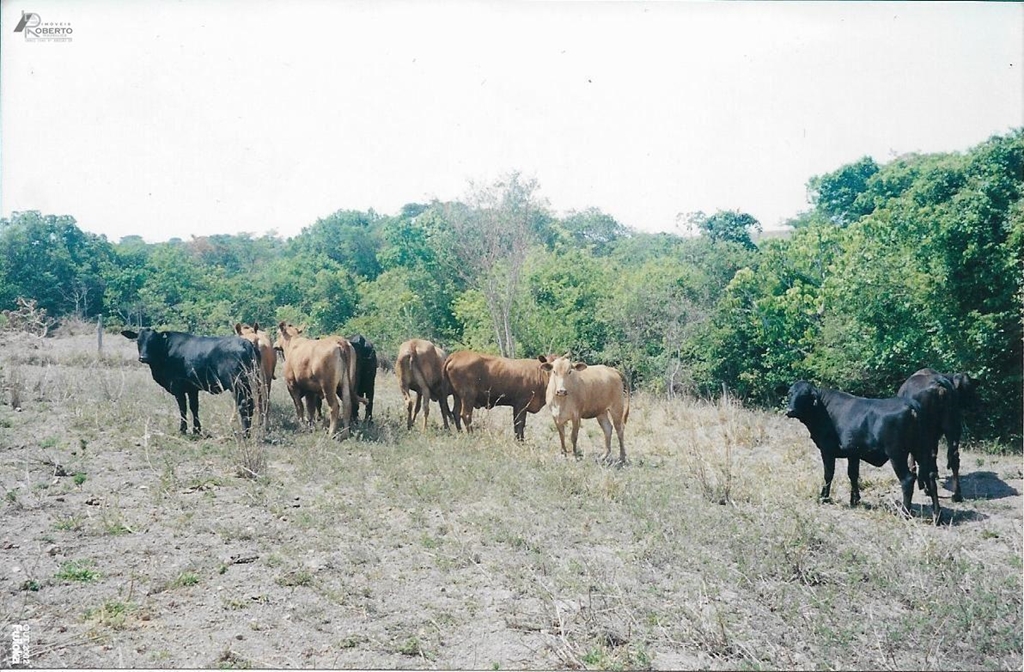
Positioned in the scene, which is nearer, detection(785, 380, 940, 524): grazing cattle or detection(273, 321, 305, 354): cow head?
detection(785, 380, 940, 524): grazing cattle

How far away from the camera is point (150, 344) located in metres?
11.3

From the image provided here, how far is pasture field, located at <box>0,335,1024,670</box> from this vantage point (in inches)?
203

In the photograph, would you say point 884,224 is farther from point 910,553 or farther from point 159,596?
point 159,596

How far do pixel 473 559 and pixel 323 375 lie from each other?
18.9 ft

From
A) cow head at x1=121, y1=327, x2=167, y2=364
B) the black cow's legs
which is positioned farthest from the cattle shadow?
cow head at x1=121, y1=327, x2=167, y2=364

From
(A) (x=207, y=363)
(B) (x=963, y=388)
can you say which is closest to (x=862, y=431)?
(B) (x=963, y=388)

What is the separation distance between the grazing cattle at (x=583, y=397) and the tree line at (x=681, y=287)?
460 cm

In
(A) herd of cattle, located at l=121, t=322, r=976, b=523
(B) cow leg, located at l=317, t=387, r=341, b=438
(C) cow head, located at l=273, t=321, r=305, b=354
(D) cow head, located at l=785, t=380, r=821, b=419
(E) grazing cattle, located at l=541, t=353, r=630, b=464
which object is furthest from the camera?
(C) cow head, located at l=273, t=321, r=305, b=354

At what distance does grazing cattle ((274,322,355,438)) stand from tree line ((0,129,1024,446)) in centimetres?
412

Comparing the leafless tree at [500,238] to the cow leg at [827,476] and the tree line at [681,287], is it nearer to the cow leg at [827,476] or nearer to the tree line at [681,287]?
the tree line at [681,287]

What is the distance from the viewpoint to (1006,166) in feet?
34.4

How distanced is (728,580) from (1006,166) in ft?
27.0

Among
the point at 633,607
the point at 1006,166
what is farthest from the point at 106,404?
the point at 1006,166

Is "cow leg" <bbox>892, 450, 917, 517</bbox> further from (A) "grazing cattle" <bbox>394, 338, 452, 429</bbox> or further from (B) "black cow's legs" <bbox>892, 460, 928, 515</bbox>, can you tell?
(A) "grazing cattle" <bbox>394, 338, 452, 429</bbox>
